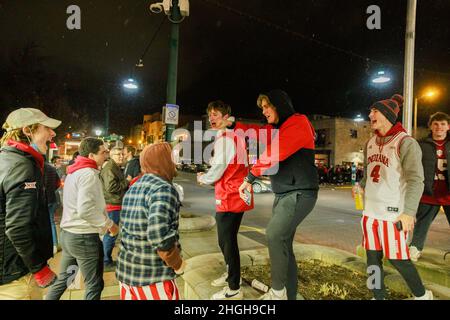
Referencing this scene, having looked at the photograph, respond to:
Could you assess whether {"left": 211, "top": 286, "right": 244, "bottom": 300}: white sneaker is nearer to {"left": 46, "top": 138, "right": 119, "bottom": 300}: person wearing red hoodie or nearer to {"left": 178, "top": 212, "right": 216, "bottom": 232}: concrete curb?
{"left": 46, "top": 138, "right": 119, "bottom": 300}: person wearing red hoodie

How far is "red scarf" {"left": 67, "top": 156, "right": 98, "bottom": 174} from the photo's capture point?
3.14 metres

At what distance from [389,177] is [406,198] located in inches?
9.8

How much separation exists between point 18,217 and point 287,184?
2.09m

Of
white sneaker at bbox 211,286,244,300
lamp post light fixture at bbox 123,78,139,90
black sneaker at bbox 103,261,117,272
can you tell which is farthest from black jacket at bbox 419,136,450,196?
lamp post light fixture at bbox 123,78,139,90

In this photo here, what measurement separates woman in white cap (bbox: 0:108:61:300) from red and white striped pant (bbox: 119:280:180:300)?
59cm

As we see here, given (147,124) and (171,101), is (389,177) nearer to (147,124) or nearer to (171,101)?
(171,101)

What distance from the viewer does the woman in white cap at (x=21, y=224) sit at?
2111 mm

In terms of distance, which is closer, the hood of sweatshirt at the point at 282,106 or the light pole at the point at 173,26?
the hood of sweatshirt at the point at 282,106

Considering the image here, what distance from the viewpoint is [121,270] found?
7.27ft

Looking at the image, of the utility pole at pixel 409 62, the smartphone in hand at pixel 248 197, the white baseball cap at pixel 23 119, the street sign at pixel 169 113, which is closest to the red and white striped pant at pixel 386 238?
the smartphone in hand at pixel 248 197

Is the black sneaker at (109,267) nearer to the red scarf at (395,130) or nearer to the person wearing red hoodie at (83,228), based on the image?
the person wearing red hoodie at (83,228)

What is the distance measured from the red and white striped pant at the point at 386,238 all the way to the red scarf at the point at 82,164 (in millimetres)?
2776
